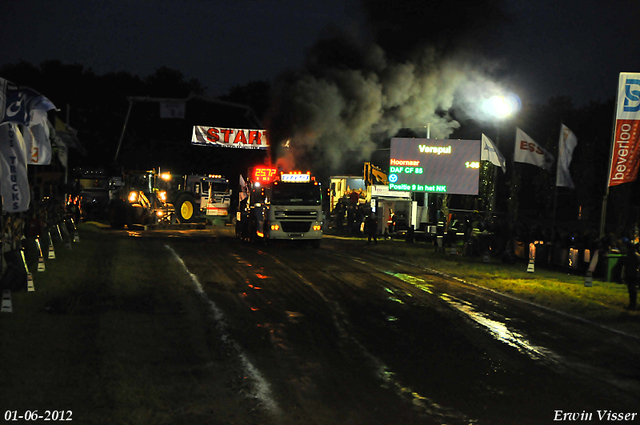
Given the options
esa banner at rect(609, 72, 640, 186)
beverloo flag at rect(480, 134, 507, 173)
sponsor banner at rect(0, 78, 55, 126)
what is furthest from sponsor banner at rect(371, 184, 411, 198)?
sponsor banner at rect(0, 78, 55, 126)

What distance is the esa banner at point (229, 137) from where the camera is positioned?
143ft

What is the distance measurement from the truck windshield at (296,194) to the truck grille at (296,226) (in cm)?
77

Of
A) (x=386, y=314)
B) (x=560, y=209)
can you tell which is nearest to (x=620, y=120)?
(x=386, y=314)

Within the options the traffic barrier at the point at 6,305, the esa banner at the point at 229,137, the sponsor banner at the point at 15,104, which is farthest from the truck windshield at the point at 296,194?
the esa banner at the point at 229,137

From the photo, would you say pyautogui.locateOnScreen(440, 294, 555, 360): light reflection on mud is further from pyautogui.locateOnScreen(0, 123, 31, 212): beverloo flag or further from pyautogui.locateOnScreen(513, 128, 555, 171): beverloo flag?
pyautogui.locateOnScreen(513, 128, 555, 171): beverloo flag

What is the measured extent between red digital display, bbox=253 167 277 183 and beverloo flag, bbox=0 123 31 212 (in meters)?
13.5

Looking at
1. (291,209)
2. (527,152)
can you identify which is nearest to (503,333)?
(291,209)

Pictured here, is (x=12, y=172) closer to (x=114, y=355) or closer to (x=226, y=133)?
(x=114, y=355)

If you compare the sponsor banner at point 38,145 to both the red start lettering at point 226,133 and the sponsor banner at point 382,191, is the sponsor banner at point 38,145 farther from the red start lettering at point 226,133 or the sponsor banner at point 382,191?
the red start lettering at point 226,133

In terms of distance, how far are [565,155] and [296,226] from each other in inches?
418

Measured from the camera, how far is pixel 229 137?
43.9m

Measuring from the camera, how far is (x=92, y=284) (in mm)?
14148

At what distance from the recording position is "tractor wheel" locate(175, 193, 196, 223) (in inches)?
1378

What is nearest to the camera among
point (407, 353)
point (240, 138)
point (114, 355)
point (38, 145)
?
point (114, 355)
